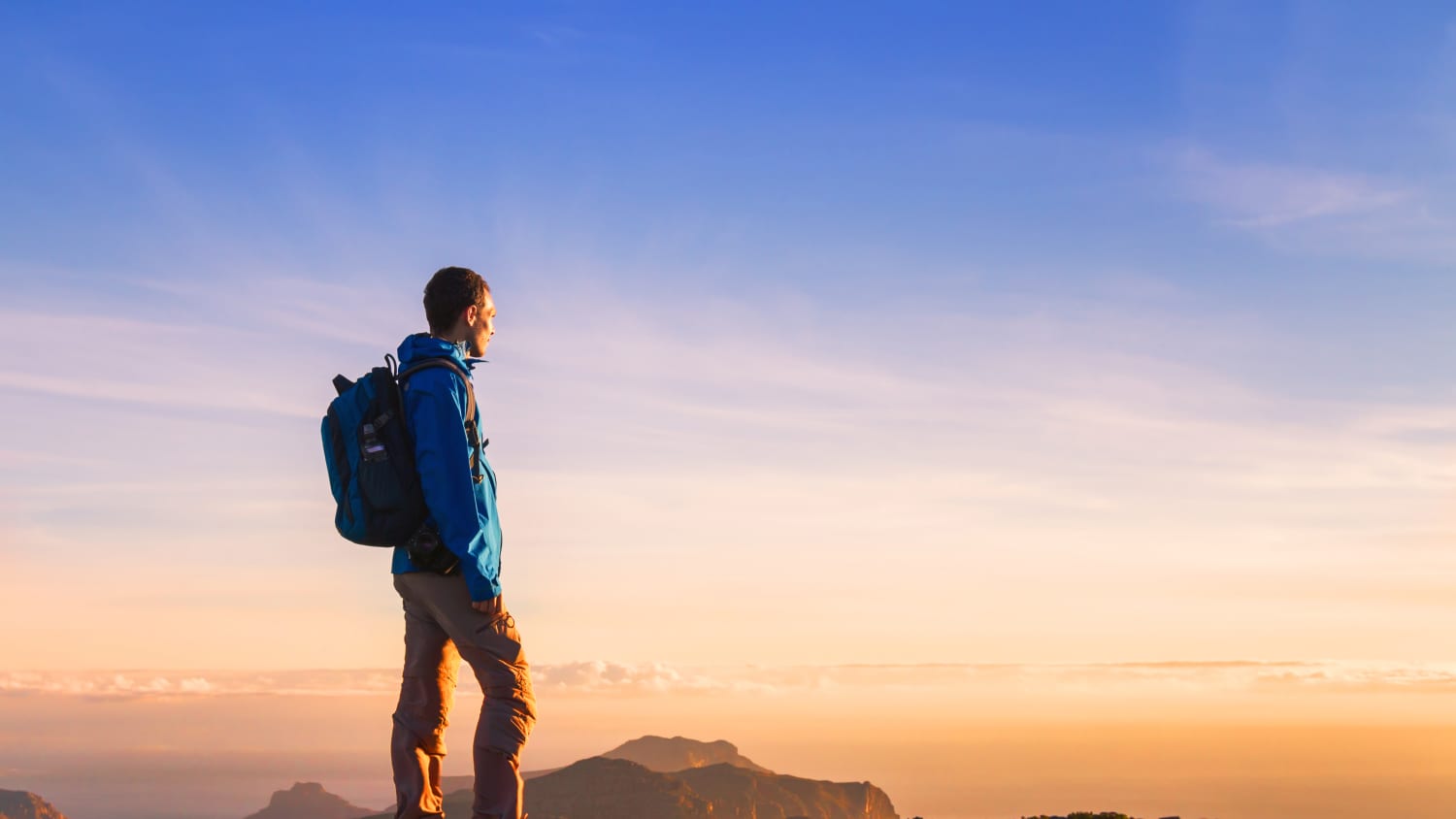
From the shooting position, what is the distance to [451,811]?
7328 inches

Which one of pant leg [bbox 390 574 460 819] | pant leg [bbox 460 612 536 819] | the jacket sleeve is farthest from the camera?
pant leg [bbox 390 574 460 819]

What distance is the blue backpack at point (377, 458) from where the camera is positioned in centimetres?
809

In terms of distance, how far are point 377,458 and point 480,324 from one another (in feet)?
3.89

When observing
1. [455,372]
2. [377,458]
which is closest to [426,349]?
[455,372]

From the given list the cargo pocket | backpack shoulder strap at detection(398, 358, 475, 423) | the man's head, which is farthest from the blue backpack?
the cargo pocket

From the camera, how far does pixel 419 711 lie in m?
8.46

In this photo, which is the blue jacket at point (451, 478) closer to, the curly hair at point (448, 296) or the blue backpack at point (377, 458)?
the blue backpack at point (377, 458)

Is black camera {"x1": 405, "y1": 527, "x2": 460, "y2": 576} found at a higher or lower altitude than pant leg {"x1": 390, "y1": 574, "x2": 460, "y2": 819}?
higher

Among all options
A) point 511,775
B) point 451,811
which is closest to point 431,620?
point 511,775

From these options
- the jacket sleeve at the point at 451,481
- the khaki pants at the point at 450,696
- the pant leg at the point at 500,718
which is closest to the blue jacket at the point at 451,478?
the jacket sleeve at the point at 451,481

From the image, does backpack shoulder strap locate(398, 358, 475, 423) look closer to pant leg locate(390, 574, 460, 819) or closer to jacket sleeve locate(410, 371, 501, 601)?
jacket sleeve locate(410, 371, 501, 601)

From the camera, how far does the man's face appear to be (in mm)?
8523

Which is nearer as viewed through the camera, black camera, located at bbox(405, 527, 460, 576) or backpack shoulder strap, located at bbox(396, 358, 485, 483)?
black camera, located at bbox(405, 527, 460, 576)

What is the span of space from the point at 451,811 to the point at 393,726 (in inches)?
7528
